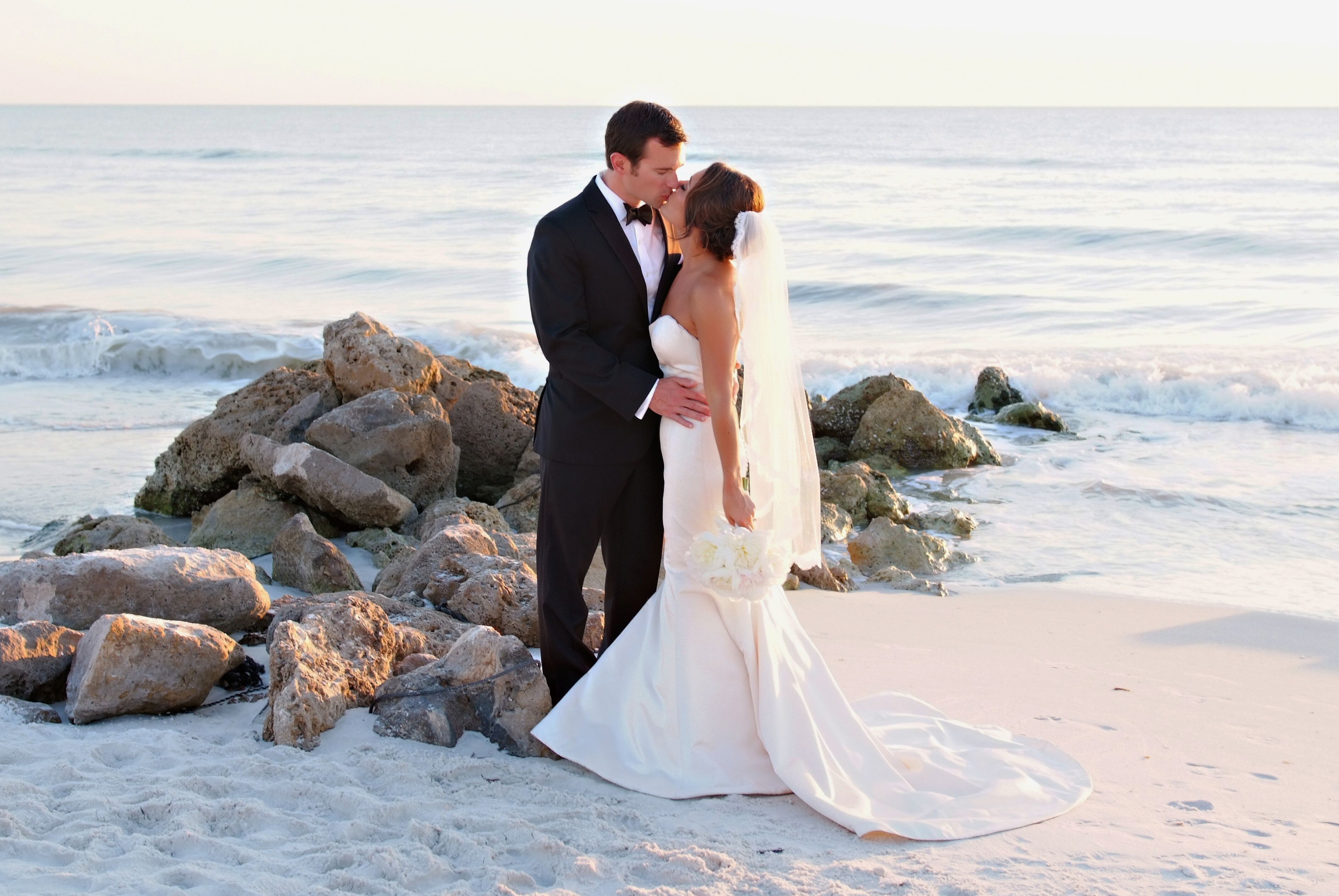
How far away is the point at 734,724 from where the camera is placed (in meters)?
4.02

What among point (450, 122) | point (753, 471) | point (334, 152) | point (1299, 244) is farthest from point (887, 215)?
point (450, 122)

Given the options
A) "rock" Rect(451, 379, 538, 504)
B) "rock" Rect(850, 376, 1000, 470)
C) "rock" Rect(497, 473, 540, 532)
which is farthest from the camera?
"rock" Rect(850, 376, 1000, 470)

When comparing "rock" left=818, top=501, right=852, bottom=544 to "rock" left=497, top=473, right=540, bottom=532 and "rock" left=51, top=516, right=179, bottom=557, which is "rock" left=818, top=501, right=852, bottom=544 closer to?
"rock" left=497, top=473, right=540, bottom=532

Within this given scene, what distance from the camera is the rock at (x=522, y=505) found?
26.1ft

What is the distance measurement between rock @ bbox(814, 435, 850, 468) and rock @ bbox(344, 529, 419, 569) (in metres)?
4.57

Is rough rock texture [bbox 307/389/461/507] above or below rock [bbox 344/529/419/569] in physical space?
above

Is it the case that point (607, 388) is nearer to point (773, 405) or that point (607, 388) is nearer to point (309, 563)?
point (773, 405)

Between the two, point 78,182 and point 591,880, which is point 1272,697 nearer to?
point 591,880

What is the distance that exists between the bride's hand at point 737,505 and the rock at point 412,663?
5.08 feet

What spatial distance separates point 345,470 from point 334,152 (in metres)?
58.9

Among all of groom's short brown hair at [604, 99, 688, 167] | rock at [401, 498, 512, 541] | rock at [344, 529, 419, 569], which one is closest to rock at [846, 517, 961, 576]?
rock at [401, 498, 512, 541]

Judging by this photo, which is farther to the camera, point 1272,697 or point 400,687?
point 1272,697

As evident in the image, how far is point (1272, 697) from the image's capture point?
523 cm

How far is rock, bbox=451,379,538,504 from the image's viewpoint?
866 cm
